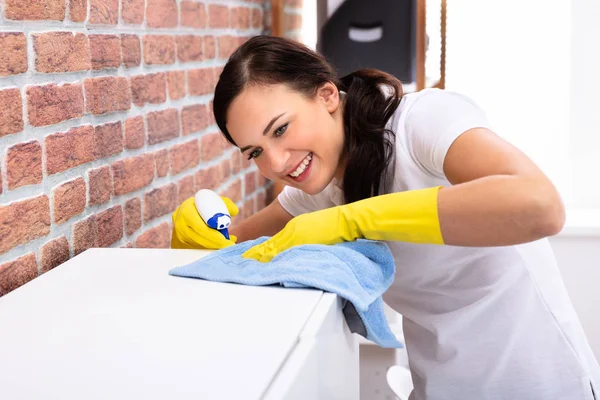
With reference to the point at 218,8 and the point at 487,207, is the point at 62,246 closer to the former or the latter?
the point at 487,207

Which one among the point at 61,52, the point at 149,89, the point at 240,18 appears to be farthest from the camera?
the point at 240,18

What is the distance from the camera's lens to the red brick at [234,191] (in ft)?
6.81

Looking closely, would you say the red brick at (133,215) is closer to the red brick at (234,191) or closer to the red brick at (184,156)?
the red brick at (184,156)

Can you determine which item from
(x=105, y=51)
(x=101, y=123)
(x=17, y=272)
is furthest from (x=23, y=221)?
(x=105, y=51)

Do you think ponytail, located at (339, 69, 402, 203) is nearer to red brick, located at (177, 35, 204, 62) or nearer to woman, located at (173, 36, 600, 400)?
woman, located at (173, 36, 600, 400)

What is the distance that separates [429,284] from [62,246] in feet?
2.14

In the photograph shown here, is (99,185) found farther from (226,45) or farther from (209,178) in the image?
(226,45)

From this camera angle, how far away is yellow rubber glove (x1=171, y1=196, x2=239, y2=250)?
4.33 feet

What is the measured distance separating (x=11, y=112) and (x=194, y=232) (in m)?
0.41

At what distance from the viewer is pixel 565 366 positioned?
4.14 feet

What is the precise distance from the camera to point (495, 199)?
1.00 meters

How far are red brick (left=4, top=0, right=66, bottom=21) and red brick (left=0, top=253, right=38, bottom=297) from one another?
364 millimetres

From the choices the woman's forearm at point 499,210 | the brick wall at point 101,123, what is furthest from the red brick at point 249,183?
the woman's forearm at point 499,210

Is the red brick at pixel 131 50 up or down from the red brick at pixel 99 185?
up
